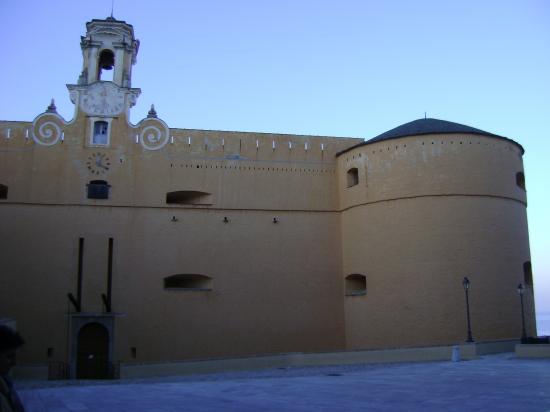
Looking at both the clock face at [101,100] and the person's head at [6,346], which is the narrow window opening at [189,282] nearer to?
the clock face at [101,100]

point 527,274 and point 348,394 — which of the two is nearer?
point 348,394

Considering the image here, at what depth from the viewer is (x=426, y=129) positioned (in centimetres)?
1703

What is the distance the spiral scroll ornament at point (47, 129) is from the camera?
1727 cm

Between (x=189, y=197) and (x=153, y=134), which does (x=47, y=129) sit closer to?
(x=153, y=134)

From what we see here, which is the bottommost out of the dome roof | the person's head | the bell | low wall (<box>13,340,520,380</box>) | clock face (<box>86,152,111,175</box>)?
low wall (<box>13,340,520,380</box>)

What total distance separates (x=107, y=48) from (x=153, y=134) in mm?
3025

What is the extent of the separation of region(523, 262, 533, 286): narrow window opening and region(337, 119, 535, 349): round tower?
32mm

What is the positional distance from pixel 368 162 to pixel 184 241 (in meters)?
5.92

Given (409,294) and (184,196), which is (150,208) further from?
(409,294)

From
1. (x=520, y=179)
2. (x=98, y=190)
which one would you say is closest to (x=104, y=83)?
(x=98, y=190)

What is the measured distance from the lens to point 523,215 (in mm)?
17359

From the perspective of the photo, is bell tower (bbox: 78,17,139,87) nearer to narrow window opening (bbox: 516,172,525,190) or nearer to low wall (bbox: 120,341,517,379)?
low wall (bbox: 120,341,517,379)

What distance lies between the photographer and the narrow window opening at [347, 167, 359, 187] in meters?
18.2

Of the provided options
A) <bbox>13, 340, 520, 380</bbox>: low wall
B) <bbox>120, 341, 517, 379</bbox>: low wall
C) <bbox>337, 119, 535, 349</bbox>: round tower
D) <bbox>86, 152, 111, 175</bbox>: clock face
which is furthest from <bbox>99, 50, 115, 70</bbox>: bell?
<bbox>120, 341, 517, 379</bbox>: low wall
